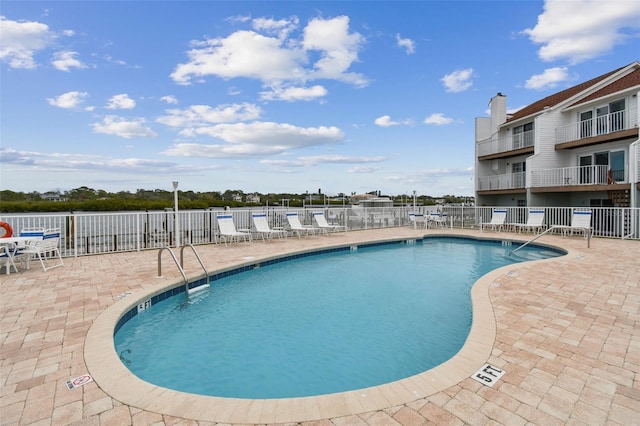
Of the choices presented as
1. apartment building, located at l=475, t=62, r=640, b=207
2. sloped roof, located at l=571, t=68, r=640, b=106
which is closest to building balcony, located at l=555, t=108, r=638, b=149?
apartment building, located at l=475, t=62, r=640, b=207

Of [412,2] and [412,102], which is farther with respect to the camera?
[412,102]

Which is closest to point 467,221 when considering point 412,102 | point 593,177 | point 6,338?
point 593,177

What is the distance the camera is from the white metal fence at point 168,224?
776 centimetres

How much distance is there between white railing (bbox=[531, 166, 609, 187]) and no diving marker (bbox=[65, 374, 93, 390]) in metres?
18.2

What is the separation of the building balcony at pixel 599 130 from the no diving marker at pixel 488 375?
609 inches

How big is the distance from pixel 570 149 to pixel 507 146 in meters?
3.54

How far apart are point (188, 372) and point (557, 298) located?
468cm

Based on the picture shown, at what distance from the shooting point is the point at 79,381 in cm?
245

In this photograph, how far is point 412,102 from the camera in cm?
1691

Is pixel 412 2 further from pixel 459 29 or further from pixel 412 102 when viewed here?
pixel 412 102

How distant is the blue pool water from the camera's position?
10.4 ft

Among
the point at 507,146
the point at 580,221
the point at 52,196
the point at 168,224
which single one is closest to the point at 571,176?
the point at 507,146

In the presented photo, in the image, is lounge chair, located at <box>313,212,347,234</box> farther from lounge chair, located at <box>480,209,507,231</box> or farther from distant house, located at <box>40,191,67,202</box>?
distant house, located at <box>40,191,67,202</box>

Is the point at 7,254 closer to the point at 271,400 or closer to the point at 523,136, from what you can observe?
the point at 271,400
